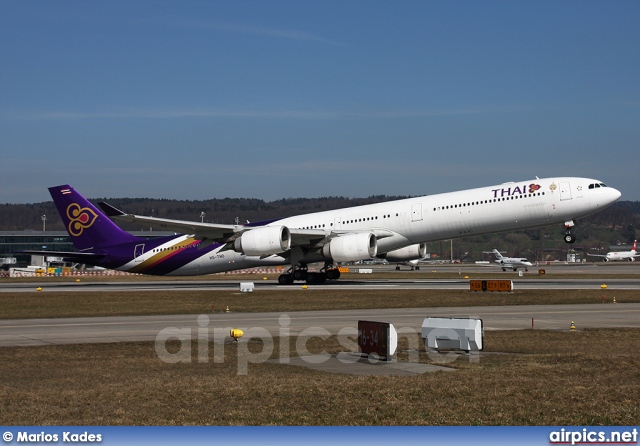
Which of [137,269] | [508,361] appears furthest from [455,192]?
[508,361]

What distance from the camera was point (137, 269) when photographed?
2466 inches

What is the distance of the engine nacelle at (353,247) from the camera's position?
175 feet

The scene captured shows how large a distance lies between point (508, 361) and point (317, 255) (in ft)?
124

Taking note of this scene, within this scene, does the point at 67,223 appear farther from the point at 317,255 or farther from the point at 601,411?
the point at 601,411

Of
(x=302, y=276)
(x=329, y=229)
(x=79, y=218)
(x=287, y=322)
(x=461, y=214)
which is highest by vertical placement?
(x=79, y=218)

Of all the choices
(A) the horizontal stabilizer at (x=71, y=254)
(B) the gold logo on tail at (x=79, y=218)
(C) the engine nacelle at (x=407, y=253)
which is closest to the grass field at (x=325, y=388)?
(C) the engine nacelle at (x=407, y=253)

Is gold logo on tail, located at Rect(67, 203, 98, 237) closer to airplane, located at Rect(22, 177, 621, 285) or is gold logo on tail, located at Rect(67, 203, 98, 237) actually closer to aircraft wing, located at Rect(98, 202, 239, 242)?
airplane, located at Rect(22, 177, 621, 285)

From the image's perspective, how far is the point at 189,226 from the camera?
177ft

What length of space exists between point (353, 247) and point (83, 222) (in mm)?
22115

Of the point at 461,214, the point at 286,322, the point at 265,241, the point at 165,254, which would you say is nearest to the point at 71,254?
the point at 165,254

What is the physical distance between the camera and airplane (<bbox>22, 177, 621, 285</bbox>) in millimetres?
51750

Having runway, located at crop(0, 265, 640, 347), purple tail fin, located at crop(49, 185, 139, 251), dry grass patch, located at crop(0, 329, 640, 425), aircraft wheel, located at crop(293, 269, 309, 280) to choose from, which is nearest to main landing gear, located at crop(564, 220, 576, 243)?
runway, located at crop(0, 265, 640, 347)

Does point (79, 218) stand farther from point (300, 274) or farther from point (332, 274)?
point (332, 274)

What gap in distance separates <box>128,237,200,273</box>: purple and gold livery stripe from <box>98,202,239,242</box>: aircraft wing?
12.0ft
